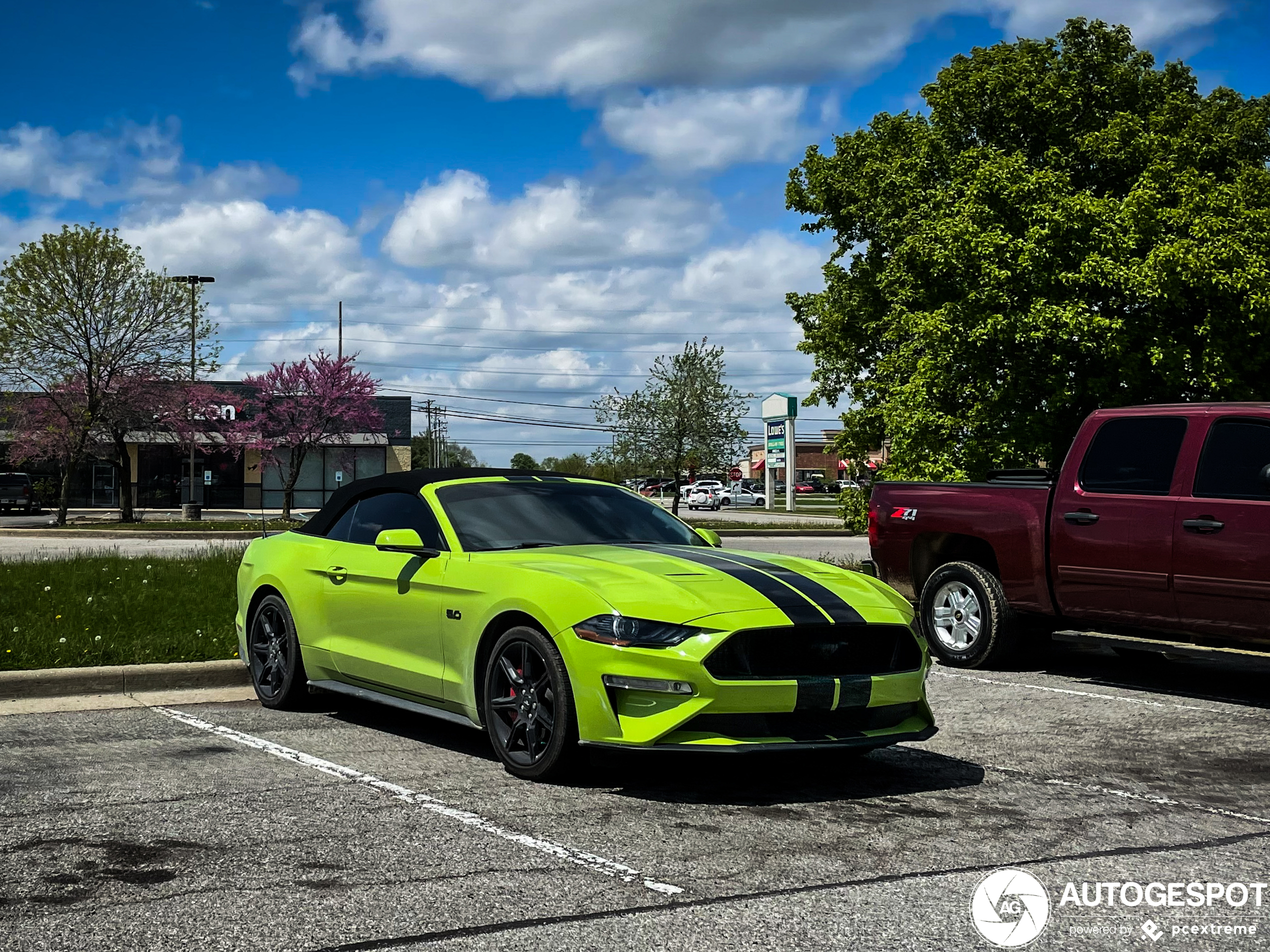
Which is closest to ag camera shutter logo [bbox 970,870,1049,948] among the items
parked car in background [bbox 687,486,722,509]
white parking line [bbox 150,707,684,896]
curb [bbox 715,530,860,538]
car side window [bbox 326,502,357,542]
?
white parking line [bbox 150,707,684,896]

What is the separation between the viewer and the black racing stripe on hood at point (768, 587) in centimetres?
573

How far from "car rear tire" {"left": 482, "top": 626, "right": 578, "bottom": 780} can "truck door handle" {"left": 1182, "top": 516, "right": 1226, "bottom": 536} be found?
4866mm

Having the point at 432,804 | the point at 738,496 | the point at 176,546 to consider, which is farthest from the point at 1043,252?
the point at 738,496

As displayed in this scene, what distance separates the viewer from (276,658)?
8055 millimetres

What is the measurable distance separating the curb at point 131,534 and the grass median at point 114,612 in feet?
48.1

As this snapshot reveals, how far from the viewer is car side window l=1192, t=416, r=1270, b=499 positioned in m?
8.41

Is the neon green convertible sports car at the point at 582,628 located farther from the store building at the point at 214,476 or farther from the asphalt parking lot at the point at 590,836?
the store building at the point at 214,476

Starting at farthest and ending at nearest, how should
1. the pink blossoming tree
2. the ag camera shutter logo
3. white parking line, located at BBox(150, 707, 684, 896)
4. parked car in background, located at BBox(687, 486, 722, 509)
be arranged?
Answer: parked car in background, located at BBox(687, 486, 722, 509)
the pink blossoming tree
white parking line, located at BBox(150, 707, 684, 896)
the ag camera shutter logo

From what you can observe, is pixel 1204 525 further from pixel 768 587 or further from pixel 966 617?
pixel 768 587

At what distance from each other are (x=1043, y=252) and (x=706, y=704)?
12.8 meters

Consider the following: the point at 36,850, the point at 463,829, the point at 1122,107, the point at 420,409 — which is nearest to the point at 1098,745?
the point at 463,829

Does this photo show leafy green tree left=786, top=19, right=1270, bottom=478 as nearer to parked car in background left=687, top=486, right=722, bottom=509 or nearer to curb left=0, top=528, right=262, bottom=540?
curb left=0, top=528, right=262, bottom=540

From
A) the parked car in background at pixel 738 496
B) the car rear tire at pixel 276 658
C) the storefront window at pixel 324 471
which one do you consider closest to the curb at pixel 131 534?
the car rear tire at pixel 276 658

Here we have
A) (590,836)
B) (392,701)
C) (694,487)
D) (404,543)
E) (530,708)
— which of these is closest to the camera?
(590,836)
